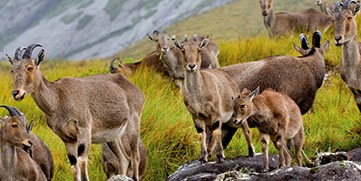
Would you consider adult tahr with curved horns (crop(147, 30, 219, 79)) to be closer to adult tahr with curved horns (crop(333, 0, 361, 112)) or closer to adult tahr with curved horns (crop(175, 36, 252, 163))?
adult tahr with curved horns (crop(333, 0, 361, 112))

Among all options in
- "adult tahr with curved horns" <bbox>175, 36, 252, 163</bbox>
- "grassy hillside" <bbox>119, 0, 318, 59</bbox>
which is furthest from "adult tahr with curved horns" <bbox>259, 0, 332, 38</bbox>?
"grassy hillside" <bbox>119, 0, 318, 59</bbox>

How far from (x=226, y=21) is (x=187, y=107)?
98046 millimetres

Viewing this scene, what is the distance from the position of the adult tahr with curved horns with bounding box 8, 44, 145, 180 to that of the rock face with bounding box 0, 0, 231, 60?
10008cm

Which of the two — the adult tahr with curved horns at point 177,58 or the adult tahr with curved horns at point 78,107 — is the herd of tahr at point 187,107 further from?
the adult tahr with curved horns at point 177,58

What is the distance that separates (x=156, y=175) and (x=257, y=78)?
7.01ft

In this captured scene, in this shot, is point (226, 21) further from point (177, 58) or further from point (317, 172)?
point (317, 172)

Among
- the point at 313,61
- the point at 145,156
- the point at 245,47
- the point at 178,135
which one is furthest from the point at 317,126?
the point at 245,47

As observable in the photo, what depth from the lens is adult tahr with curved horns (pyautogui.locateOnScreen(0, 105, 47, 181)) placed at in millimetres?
10023

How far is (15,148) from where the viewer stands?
10.3 meters

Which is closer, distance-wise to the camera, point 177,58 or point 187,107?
point 187,107

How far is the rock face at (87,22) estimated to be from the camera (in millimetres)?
119150

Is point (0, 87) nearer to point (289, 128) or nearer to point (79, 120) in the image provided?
point (79, 120)

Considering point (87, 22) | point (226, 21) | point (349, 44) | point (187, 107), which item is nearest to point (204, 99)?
point (187, 107)

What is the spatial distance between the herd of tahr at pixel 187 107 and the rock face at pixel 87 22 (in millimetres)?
99158
